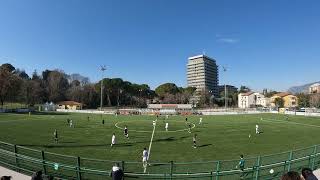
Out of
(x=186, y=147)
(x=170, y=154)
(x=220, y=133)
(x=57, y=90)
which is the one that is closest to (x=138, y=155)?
(x=170, y=154)

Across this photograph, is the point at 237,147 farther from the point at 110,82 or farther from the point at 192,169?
the point at 110,82

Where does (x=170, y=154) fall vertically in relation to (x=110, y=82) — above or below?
below

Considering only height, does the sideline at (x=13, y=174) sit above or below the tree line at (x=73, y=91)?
below

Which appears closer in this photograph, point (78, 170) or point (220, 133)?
point (78, 170)

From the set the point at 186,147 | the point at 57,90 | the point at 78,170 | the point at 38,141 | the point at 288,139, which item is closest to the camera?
the point at 78,170

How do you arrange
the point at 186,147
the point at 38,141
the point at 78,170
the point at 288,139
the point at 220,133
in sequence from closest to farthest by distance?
the point at 78,170 → the point at 186,147 → the point at 38,141 → the point at 288,139 → the point at 220,133

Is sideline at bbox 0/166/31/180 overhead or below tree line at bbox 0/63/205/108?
below

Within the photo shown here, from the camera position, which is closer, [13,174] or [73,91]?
[13,174]

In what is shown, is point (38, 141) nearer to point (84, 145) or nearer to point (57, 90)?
point (84, 145)

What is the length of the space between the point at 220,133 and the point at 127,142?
16986 millimetres

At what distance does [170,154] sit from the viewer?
36.5 meters

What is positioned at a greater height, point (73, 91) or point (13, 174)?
point (73, 91)

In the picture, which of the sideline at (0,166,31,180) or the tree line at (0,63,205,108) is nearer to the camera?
the sideline at (0,166,31,180)

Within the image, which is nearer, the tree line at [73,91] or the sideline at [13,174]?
the sideline at [13,174]
